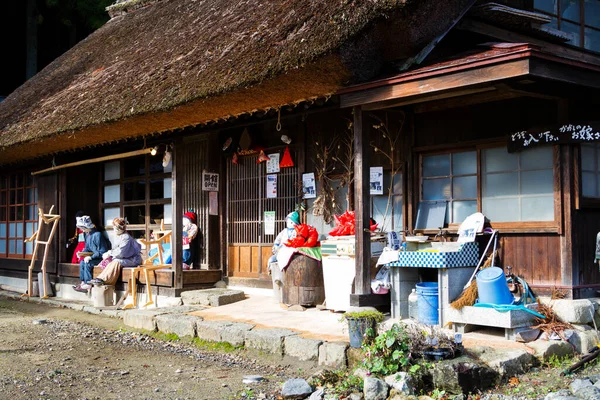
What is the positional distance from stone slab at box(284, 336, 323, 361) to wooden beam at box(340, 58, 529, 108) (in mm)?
2491

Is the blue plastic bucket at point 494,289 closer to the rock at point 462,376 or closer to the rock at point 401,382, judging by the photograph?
the rock at point 462,376

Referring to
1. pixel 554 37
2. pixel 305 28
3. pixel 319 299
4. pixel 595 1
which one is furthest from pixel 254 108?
pixel 595 1

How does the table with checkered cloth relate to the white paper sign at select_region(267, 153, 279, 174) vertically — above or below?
below

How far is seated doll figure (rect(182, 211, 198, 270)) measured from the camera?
1051 centimetres

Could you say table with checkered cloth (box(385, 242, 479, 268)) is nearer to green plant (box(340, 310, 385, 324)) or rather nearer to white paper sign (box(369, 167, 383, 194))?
green plant (box(340, 310, 385, 324))

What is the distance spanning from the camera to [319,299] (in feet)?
27.2

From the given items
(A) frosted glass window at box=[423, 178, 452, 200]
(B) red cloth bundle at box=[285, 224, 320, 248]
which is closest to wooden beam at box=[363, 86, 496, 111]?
(A) frosted glass window at box=[423, 178, 452, 200]

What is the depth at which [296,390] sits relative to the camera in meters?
5.39

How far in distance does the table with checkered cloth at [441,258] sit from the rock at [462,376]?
4.70 feet

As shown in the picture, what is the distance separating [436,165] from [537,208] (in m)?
1.36

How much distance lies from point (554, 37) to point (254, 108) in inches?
146

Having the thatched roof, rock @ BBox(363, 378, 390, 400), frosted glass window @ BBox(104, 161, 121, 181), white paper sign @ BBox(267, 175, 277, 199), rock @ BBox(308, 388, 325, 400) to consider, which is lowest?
rock @ BBox(308, 388, 325, 400)

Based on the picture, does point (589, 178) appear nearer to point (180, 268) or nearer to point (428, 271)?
point (428, 271)

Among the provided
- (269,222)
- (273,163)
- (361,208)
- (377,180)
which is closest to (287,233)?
(269,222)
